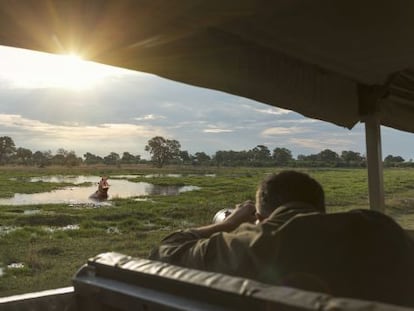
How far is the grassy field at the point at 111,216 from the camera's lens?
27.5 ft

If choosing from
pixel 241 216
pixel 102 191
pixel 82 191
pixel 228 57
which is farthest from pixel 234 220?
pixel 82 191

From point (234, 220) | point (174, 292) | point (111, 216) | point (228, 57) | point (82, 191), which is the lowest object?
point (111, 216)

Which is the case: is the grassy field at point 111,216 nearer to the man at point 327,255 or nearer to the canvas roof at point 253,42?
the canvas roof at point 253,42

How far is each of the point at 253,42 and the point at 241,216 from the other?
0.95 meters

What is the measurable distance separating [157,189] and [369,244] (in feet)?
59.9

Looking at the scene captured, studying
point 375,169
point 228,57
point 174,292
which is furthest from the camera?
point 375,169

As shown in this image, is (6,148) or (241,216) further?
(6,148)

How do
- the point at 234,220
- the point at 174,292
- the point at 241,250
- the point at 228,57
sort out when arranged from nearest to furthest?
the point at 174,292 → the point at 241,250 → the point at 234,220 → the point at 228,57

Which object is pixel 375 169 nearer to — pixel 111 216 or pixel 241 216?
pixel 241 216

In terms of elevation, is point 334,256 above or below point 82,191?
above

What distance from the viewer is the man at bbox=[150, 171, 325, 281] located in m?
1.03

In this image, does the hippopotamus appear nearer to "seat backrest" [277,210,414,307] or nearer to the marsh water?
the marsh water

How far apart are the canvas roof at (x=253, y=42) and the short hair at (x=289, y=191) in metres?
0.56

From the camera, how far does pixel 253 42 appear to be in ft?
6.48
